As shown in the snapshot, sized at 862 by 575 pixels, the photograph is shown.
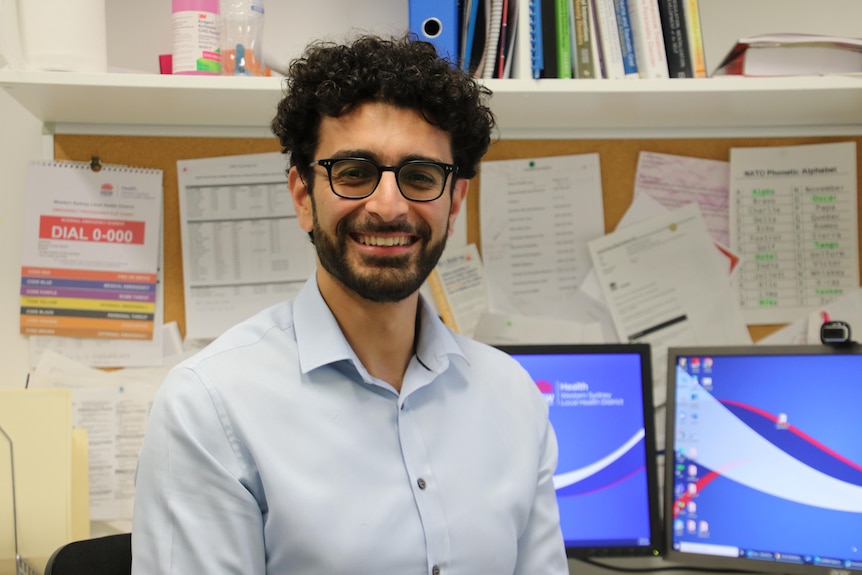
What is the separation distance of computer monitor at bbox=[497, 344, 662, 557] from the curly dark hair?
0.45 m

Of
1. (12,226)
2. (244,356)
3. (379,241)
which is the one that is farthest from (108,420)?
(379,241)

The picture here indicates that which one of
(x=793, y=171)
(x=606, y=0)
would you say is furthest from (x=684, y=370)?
(x=606, y=0)

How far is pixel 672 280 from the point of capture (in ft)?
5.35

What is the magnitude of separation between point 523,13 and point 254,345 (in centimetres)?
69

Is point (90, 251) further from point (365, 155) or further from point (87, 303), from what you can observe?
point (365, 155)

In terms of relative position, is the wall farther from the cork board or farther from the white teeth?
the white teeth

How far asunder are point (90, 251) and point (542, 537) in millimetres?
901

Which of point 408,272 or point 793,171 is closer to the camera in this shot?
point 408,272

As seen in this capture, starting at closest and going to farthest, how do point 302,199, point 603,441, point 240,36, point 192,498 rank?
point 192,498, point 302,199, point 240,36, point 603,441

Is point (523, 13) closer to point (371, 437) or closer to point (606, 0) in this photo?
point (606, 0)

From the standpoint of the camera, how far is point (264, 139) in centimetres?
157

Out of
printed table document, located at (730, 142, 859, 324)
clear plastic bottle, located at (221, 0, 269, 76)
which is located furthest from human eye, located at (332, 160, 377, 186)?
printed table document, located at (730, 142, 859, 324)

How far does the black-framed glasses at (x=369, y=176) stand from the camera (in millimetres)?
1021

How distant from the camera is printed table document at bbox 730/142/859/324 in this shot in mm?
1633
